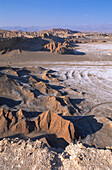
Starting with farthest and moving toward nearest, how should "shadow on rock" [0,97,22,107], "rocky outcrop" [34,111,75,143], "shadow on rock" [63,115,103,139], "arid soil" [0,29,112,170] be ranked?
"shadow on rock" [0,97,22,107]
"shadow on rock" [63,115,103,139]
"rocky outcrop" [34,111,75,143]
"arid soil" [0,29,112,170]

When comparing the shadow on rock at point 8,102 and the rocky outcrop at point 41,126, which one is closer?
the rocky outcrop at point 41,126

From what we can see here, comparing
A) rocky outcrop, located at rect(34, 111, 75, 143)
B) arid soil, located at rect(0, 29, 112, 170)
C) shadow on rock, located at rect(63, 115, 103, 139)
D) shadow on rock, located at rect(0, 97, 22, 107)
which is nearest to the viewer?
arid soil, located at rect(0, 29, 112, 170)

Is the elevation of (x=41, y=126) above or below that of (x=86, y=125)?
above

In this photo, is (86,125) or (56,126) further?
(86,125)

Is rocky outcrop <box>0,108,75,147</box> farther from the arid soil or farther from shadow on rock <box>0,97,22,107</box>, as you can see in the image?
shadow on rock <box>0,97,22,107</box>

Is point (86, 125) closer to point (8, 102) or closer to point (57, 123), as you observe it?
point (57, 123)

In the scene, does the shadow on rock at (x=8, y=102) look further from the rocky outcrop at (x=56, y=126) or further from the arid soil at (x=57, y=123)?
the rocky outcrop at (x=56, y=126)

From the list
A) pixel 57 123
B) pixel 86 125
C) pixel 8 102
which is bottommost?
pixel 86 125

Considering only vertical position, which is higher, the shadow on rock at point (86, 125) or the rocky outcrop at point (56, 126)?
the rocky outcrop at point (56, 126)

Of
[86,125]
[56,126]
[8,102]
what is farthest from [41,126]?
[8,102]

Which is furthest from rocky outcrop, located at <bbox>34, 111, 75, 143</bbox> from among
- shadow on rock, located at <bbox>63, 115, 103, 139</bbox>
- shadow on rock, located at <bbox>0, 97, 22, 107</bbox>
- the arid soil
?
shadow on rock, located at <bbox>0, 97, 22, 107</bbox>

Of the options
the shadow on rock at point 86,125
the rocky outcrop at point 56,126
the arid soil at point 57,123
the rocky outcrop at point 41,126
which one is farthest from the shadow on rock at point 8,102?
the shadow on rock at point 86,125
